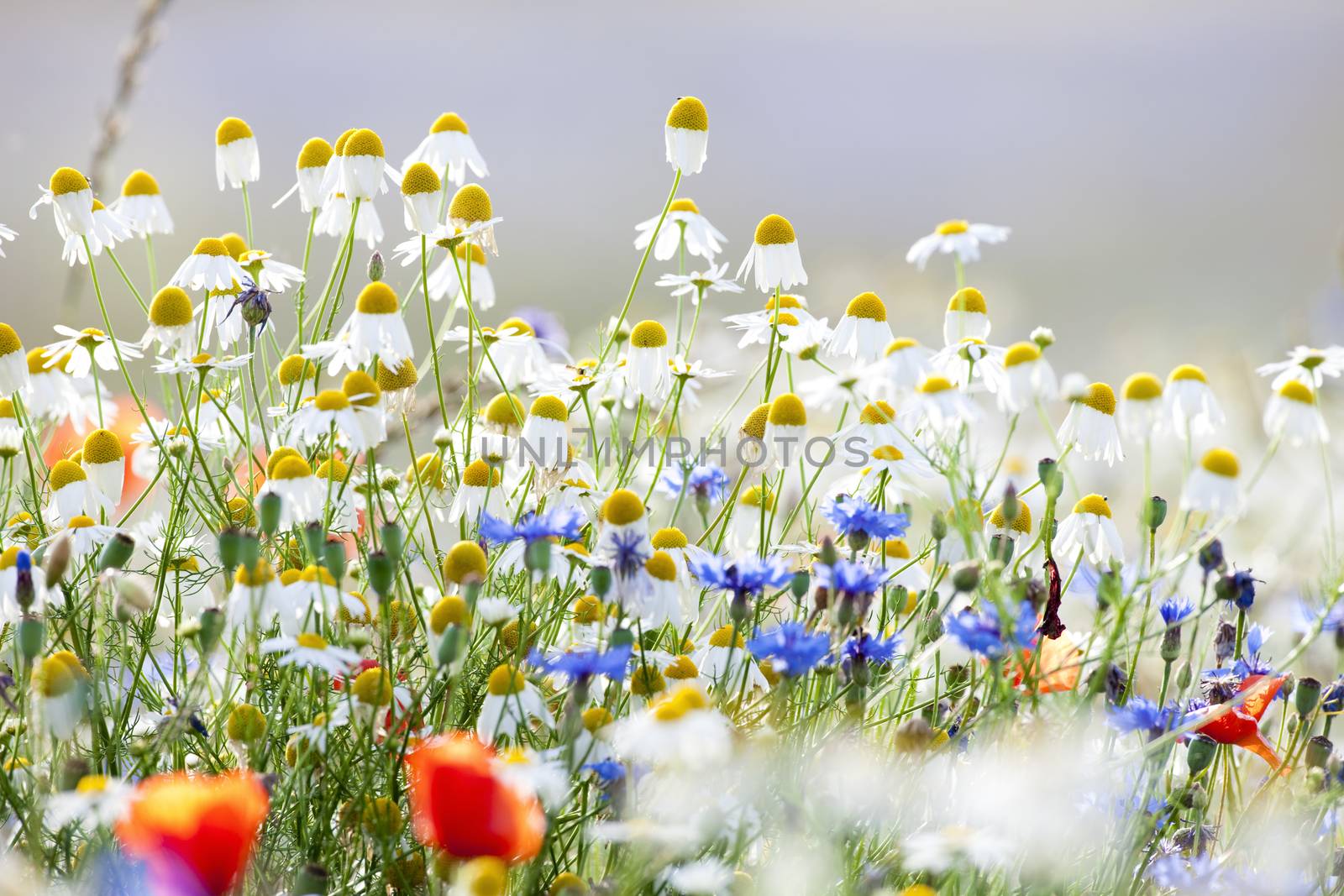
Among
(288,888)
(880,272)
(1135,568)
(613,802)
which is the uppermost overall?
(880,272)

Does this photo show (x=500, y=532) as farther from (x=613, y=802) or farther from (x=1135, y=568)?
(x=1135, y=568)

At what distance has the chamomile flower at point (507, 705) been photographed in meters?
0.86

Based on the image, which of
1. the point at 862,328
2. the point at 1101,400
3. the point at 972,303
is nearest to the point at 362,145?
the point at 862,328

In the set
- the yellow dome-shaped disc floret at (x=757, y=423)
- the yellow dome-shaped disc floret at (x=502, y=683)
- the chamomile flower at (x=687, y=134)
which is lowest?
the yellow dome-shaped disc floret at (x=502, y=683)

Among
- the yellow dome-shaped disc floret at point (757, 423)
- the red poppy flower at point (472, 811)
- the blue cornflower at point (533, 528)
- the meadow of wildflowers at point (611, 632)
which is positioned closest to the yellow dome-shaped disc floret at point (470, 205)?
the meadow of wildflowers at point (611, 632)

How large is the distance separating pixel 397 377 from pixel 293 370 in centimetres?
10

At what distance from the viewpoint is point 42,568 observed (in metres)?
1.01

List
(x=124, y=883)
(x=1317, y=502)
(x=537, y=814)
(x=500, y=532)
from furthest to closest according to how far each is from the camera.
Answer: (x=1317, y=502), (x=500, y=532), (x=124, y=883), (x=537, y=814)

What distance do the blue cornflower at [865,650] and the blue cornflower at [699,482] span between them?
7.6 inches

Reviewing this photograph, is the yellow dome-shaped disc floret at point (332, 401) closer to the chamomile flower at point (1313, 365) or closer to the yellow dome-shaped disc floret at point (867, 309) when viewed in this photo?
the yellow dome-shaped disc floret at point (867, 309)

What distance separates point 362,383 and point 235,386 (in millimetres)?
422

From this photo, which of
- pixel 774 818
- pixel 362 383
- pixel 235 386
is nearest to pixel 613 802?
pixel 774 818

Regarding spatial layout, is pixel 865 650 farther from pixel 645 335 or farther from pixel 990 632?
pixel 645 335

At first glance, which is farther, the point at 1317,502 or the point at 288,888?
the point at 1317,502
